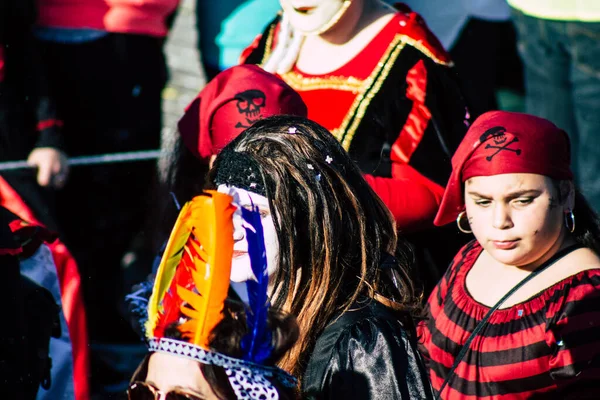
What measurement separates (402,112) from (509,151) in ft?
1.90

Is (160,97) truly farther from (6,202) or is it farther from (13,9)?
(6,202)

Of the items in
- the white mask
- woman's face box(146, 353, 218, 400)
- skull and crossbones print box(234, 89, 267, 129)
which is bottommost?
woman's face box(146, 353, 218, 400)

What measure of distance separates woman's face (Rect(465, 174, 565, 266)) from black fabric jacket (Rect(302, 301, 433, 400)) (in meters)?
0.53

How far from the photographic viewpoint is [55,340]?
3182 mm

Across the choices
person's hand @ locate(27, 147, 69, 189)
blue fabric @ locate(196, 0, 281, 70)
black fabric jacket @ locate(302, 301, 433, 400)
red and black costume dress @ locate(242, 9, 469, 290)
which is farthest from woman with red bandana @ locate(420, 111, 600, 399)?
blue fabric @ locate(196, 0, 281, 70)

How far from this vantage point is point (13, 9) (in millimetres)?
4176

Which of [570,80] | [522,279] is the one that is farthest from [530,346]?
[570,80]

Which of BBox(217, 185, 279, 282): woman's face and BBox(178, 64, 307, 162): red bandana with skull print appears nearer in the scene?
BBox(217, 185, 279, 282): woman's face

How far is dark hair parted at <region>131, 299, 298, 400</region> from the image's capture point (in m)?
1.80

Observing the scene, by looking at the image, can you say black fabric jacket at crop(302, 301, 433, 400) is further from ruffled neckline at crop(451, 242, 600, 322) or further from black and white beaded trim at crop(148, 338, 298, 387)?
ruffled neckline at crop(451, 242, 600, 322)

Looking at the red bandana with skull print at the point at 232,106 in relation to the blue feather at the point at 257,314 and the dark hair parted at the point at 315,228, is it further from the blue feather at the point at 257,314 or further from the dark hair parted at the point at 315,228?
the blue feather at the point at 257,314

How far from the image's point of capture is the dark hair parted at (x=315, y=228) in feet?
7.42

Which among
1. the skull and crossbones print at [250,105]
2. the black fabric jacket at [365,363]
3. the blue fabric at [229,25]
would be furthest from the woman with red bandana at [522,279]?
the blue fabric at [229,25]

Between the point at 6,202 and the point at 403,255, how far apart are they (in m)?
1.38
